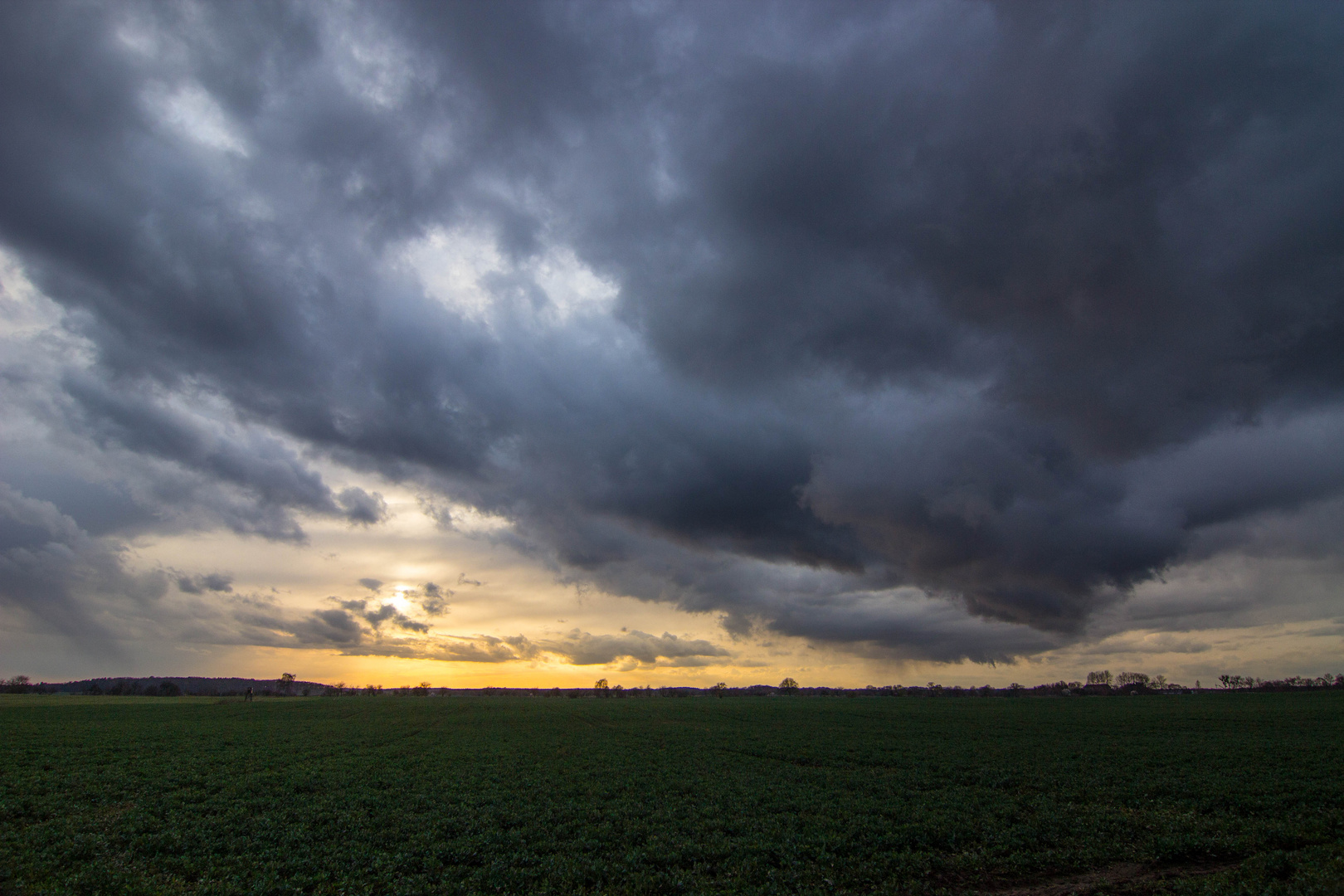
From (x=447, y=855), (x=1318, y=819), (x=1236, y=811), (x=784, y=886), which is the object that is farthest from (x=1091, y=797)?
(x=447, y=855)

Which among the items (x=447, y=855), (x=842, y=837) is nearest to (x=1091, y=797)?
(x=842, y=837)

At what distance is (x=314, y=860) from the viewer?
22906 millimetres

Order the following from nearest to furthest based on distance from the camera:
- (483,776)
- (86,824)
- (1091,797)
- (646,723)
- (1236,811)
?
(86,824) < (1236,811) < (1091,797) < (483,776) < (646,723)

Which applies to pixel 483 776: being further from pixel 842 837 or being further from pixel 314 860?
pixel 842 837

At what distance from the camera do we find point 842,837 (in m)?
25.2

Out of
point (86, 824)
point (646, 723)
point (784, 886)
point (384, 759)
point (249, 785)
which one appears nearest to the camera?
point (784, 886)

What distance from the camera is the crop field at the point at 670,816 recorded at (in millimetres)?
21016

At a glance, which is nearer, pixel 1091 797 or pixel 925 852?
pixel 925 852

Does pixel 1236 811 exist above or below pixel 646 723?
above

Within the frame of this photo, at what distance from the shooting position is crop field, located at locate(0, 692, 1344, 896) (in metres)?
21.0

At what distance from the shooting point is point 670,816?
29422mm

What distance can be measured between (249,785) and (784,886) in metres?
35.3

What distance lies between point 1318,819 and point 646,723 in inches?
2994

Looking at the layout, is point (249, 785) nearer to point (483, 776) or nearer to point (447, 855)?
point (483, 776)
